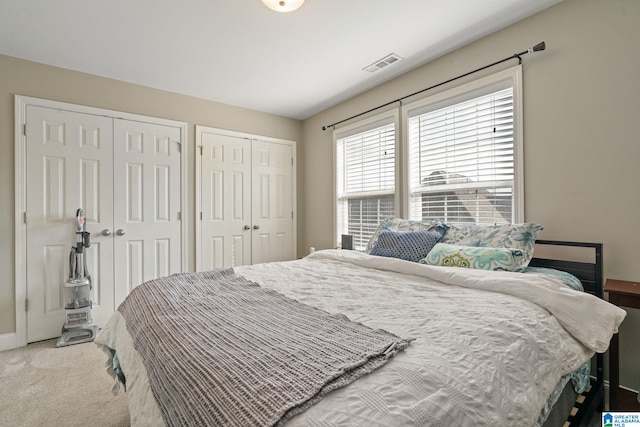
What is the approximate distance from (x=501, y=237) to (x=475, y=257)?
0.30m

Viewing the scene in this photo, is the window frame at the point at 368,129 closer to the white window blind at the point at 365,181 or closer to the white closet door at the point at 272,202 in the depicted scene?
the white window blind at the point at 365,181

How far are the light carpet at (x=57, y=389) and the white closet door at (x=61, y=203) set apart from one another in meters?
0.40

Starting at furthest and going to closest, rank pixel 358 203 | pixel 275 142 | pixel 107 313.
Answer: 1. pixel 275 142
2. pixel 358 203
3. pixel 107 313

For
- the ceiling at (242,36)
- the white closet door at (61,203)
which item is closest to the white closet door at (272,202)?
the ceiling at (242,36)

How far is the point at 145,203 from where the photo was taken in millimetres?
3287

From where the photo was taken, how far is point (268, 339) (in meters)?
0.95

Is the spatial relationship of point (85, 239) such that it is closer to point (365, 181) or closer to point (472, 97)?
point (365, 181)

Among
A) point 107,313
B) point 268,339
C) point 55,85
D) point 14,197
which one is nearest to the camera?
point 268,339

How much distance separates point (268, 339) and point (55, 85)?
3451 millimetres

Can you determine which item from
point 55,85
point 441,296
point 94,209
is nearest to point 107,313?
point 94,209

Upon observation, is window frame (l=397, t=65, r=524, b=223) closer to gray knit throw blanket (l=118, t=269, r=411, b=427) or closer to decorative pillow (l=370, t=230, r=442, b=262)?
decorative pillow (l=370, t=230, r=442, b=262)

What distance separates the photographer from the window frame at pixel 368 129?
10.2ft

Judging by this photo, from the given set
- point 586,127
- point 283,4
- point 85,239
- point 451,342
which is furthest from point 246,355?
point 85,239

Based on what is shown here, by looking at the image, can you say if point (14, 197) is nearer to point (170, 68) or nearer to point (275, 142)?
point (170, 68)
